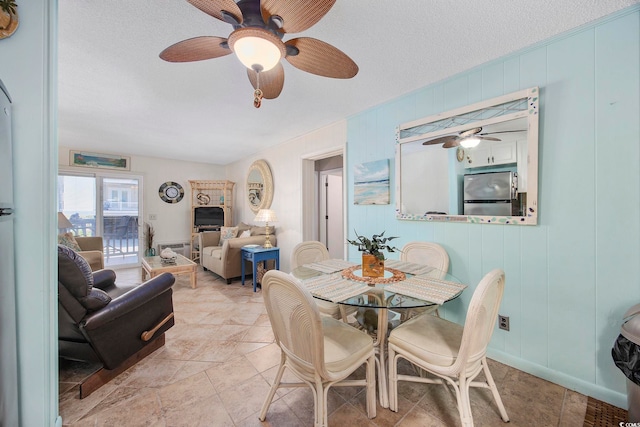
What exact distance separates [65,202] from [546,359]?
7170 mm

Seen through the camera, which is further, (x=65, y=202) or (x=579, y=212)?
(x=65, y=202)

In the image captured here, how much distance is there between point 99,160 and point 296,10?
5.82 meters

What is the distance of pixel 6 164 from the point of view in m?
1.02

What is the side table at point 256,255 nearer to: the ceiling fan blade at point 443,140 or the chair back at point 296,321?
the chair back at point 296,321

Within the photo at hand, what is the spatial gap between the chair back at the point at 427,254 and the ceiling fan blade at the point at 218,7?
209 centimetres

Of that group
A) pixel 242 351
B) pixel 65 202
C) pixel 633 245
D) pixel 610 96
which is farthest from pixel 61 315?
pixel 65 202

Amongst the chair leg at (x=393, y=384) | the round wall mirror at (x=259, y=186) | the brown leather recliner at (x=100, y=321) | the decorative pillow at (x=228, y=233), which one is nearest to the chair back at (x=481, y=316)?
the chair leg at (x=393, y=384)

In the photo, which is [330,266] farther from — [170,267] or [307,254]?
[170,267]

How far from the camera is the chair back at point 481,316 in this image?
112 centimetres

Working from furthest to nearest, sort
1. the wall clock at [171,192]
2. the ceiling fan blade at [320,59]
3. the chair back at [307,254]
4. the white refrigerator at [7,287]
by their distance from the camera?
the wall clock at [171,192], the chair back at [307,254], the ceiling fan blade at [320,59], the white refrigerator at [7,287]

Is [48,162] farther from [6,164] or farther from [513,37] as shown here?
[513,37]

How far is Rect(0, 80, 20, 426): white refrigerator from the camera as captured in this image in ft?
3.24

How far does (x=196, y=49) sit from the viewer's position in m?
1.32

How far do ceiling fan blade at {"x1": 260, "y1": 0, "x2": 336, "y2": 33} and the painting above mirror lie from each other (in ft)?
5.15
